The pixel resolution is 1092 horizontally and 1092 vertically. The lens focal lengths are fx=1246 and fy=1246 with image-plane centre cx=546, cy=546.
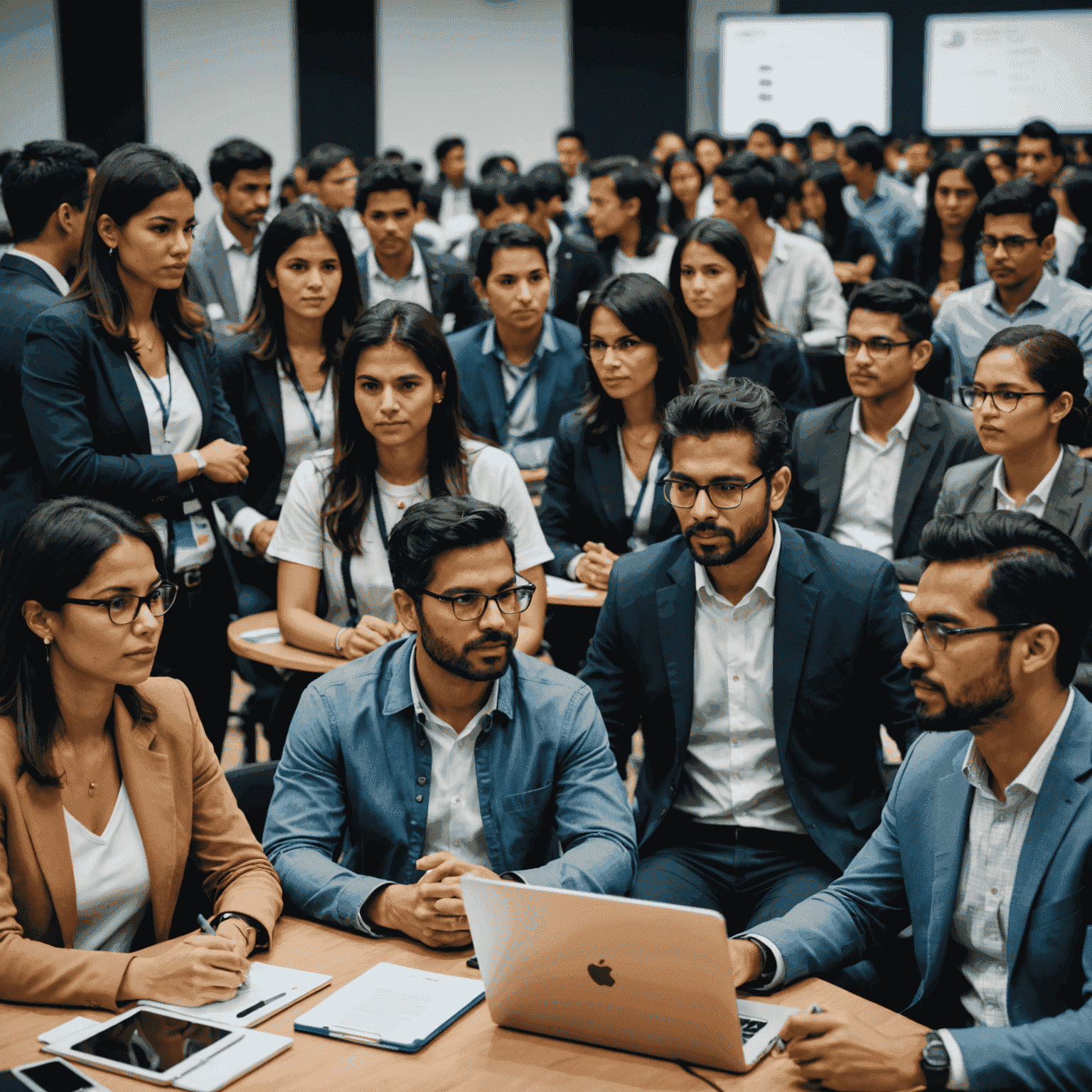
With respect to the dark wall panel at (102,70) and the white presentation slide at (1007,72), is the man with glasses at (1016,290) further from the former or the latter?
the dark wall panel at (102,70)

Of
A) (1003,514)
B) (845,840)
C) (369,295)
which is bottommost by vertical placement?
(845,840)

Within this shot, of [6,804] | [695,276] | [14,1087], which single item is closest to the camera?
[14,1087]

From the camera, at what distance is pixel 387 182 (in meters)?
4.98

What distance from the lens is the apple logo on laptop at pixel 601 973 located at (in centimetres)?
155

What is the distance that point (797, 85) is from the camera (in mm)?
13141

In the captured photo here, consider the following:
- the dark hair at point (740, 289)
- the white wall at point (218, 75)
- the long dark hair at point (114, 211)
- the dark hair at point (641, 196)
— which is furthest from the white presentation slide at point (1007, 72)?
the long dark hair at point (114, 211)

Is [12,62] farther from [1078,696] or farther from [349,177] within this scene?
[1078,696]

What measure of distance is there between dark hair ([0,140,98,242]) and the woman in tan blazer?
1.68m

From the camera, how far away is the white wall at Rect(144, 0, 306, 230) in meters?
12.1

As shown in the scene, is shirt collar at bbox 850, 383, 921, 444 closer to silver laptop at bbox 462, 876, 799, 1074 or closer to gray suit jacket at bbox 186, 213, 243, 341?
silver laptop at bbox 462, 876, 799, 1074

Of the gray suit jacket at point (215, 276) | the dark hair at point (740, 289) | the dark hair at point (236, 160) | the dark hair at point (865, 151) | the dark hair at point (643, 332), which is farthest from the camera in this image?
the dark hair at point (865, 151)

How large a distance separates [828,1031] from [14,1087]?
3.23ft

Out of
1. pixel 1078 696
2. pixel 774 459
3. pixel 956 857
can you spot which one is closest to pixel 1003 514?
pixel 1078 696

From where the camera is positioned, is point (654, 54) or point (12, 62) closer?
point (12, 62)
